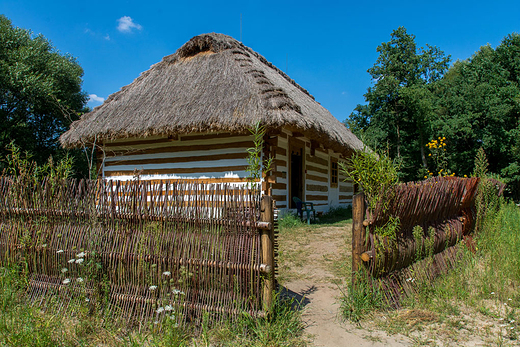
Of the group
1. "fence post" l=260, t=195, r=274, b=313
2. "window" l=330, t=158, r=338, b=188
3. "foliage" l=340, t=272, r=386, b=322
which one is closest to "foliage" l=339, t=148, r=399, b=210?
"foliage" l=340, t=272, r=386, b=322

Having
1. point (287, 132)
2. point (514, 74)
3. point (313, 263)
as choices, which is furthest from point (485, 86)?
point (313, 263)

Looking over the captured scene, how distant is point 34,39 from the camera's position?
15.0 m

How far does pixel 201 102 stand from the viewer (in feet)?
25.0

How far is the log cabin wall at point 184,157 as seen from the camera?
7.65 meters

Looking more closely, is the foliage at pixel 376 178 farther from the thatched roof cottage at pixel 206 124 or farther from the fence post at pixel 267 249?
the thatched roof cottage at pixel 206 124

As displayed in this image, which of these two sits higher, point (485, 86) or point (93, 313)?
point (485, 86)

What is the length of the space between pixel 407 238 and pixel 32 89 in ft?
48.9

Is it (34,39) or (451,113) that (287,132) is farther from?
(34,39)

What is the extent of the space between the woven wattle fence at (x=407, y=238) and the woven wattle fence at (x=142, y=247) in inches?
34.6

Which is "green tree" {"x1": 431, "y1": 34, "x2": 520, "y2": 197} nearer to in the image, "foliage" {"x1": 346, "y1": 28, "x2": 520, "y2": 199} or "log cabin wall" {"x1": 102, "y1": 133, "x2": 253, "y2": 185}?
"foliage" {"x1": 346, "y1": 28, "x2": 520, "y2": 199}

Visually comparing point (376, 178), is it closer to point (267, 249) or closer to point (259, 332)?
point (267, 249)

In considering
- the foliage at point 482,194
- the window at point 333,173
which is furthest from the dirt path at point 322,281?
the window at point 333,173

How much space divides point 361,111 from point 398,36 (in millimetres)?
6507

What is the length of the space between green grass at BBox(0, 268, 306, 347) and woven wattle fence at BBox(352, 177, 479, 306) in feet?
2.77
